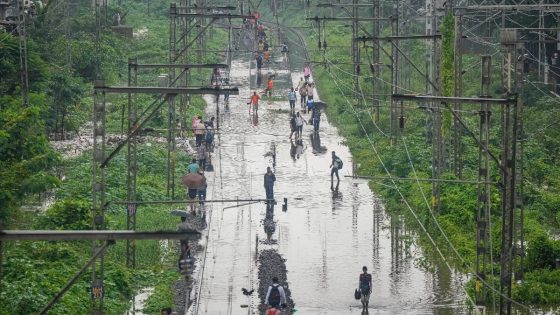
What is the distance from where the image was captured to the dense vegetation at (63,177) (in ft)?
83.5

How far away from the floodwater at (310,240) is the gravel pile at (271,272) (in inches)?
7.7

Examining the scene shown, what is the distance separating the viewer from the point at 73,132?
46.2 meters

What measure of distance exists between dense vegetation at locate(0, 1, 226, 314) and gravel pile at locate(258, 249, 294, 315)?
1.97 m

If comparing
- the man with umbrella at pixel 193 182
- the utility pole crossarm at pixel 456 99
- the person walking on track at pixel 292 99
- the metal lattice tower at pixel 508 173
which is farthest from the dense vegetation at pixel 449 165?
the utility pole crossarm at pixel 456 99

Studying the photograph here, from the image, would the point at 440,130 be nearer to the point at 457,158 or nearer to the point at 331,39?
the point at 457,158

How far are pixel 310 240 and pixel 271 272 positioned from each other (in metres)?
3.87

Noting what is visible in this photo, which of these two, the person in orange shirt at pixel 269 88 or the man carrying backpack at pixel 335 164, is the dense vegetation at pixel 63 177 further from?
the man carrying backpack at pixel 335 164

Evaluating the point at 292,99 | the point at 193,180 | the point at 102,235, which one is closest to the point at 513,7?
the point at 193,180

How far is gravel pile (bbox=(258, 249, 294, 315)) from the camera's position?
2674 centimetres

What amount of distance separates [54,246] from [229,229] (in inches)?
A: 288

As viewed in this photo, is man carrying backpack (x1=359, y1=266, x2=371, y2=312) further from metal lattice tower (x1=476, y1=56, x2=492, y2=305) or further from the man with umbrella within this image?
the man with umbrella

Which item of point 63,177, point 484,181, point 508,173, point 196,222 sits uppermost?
point 508,173

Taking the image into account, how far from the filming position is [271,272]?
2931 cm

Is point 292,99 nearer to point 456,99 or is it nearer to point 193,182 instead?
point 193,182
